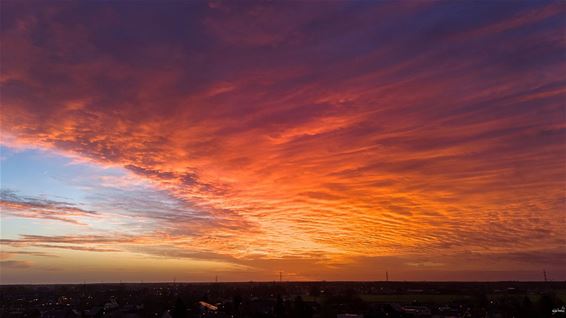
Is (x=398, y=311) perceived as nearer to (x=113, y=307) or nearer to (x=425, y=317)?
(x=425, y=317)

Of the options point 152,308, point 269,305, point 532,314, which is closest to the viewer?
point 532,314

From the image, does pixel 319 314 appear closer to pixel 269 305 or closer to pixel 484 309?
pixel 269 305

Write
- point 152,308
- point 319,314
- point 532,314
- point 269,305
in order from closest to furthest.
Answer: point 532,314 → point 319,314 → point 269,305 → point 152,308

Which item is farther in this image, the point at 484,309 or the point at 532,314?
the point at 484,309

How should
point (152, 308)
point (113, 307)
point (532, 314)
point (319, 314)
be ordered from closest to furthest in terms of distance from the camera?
point (532, 314)
point (319, 314)
point (152, 308)
point (113, 307)

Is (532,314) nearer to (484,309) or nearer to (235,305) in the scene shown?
(484,309)

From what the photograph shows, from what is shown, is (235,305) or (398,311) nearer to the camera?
(398,311)

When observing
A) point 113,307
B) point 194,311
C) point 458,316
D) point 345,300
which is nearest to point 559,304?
point 458,316

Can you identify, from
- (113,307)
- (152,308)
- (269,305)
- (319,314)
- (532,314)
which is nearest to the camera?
(532,314)

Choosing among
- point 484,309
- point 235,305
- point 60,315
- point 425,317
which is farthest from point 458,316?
point 60,315
